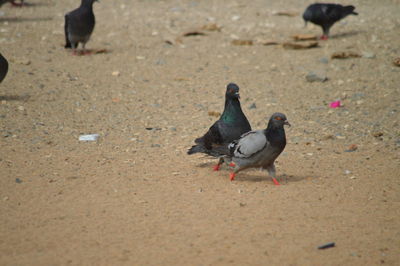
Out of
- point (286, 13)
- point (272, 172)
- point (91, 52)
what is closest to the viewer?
point (272, 172)

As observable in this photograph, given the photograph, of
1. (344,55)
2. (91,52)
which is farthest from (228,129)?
(91,52)

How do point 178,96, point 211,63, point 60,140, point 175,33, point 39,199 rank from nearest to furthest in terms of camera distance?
point 39,199 < point 60,140 < point 178,96 < point 211,63 < point 175,33

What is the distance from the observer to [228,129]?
5.95 meters

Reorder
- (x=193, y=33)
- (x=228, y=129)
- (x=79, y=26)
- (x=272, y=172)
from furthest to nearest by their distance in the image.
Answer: (x=193, y=33), (x=79, y=26), (x=228, y=129), (x=272, y=172)

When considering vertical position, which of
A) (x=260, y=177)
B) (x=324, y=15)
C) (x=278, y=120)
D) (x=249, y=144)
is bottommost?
(x=260, y=177)

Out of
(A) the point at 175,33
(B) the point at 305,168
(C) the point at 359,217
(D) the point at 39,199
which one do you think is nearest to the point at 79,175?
(D) the point at 39,199

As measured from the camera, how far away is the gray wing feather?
541 cm

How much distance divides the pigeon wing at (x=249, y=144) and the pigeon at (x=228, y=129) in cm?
26

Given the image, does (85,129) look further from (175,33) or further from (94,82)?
(175,33)

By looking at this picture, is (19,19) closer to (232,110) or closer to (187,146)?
(187,146)

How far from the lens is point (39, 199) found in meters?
5.21

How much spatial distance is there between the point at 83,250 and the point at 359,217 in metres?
2.34

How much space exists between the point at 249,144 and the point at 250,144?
0.01 meters

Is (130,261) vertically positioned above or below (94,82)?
above
